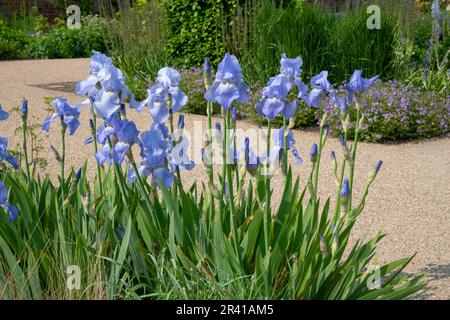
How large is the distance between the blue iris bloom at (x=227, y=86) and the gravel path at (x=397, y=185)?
929mm

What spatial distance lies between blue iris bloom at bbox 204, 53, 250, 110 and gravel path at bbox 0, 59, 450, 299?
93 cm

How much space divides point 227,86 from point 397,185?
11.0 feet

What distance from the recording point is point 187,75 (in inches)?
321

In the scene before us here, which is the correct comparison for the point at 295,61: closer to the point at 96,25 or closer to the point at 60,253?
the point at 60,253

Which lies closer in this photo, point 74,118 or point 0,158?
point 74,118

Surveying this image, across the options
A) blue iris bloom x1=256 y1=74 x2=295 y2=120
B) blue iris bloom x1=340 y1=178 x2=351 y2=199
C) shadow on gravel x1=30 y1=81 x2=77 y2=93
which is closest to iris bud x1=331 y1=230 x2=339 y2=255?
blue iris bloom x1=340 y1=178 x2=351 y2=199

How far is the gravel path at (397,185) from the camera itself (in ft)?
12.6

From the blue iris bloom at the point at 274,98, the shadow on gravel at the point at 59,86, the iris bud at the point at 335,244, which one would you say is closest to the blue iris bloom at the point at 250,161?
the blue iris bloom at the point at 274,98

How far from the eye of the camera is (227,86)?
2.17 metres

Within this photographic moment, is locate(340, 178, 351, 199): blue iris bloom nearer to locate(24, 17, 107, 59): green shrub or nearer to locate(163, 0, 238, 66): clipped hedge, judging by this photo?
locate(163, 0, 238, 66): clipped hedge

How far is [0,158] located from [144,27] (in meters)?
6.71

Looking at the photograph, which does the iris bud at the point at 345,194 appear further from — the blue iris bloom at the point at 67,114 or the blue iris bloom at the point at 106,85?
the blue iris bloom at the point at 67,114
